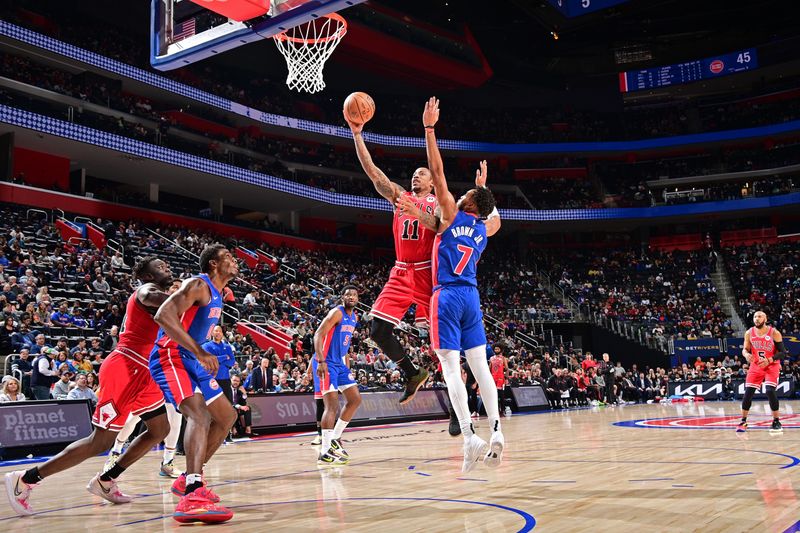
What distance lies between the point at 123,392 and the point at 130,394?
65 millimetres

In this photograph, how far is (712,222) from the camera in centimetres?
4294

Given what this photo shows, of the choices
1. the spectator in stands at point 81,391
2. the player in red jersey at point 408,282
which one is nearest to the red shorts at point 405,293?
the player in red jersey at point 408,282

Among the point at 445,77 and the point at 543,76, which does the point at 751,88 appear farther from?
the point at 445,77

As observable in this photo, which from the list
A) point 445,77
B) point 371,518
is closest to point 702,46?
point 445,77

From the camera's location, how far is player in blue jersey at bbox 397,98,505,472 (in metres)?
5.94

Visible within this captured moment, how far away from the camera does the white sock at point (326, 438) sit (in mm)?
8562

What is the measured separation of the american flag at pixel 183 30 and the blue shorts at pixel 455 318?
5816 millimetres

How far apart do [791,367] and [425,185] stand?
24.6 metres

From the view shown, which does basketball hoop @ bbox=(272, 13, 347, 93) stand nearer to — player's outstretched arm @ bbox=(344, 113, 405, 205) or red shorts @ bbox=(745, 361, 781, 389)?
player's outstretched arm @ bbox=(344, 113, 405, 205)

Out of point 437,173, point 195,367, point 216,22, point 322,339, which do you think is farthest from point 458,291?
point 216,22

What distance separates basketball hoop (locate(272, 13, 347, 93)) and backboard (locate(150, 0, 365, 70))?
5.66 ft

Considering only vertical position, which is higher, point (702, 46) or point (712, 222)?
point (702, 46)

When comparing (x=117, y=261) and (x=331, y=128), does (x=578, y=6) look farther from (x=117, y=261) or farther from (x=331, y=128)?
(x=117, y=261)

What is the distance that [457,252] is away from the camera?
19.9 ft
